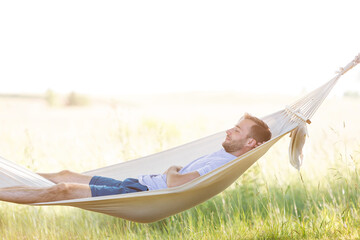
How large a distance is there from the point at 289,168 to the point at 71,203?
2403 mm

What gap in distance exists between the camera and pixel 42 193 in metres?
2.26

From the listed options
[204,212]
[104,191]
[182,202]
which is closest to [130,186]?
[104,191]

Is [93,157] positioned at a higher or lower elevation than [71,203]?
higher

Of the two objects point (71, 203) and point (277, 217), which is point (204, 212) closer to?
point (277, 217)

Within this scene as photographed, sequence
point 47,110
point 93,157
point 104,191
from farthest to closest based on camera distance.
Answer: point 47,110 → point 93,157 → point 104,191

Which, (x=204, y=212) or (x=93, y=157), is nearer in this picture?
(x=204, y=212)

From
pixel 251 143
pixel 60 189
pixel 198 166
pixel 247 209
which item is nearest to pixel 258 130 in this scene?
pixel 251 143

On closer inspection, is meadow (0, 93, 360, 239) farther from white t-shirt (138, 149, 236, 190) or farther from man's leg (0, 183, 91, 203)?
man's leg (0, 183, 91, 203)

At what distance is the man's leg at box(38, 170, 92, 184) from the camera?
2.64 meters

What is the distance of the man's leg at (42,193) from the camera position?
2.22 m

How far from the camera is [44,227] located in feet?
9.95

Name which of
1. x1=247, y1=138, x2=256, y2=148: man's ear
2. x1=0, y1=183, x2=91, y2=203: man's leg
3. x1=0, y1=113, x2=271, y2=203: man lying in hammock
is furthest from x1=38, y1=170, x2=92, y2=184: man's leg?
x1=247, y1=138, x2=256, y2=148: man's ear

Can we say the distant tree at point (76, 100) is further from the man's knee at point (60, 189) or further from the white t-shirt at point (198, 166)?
the man's knee at point (60, 189)

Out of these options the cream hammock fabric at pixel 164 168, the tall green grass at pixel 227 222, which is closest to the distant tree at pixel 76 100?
the tall green grass at pixel 227 222
